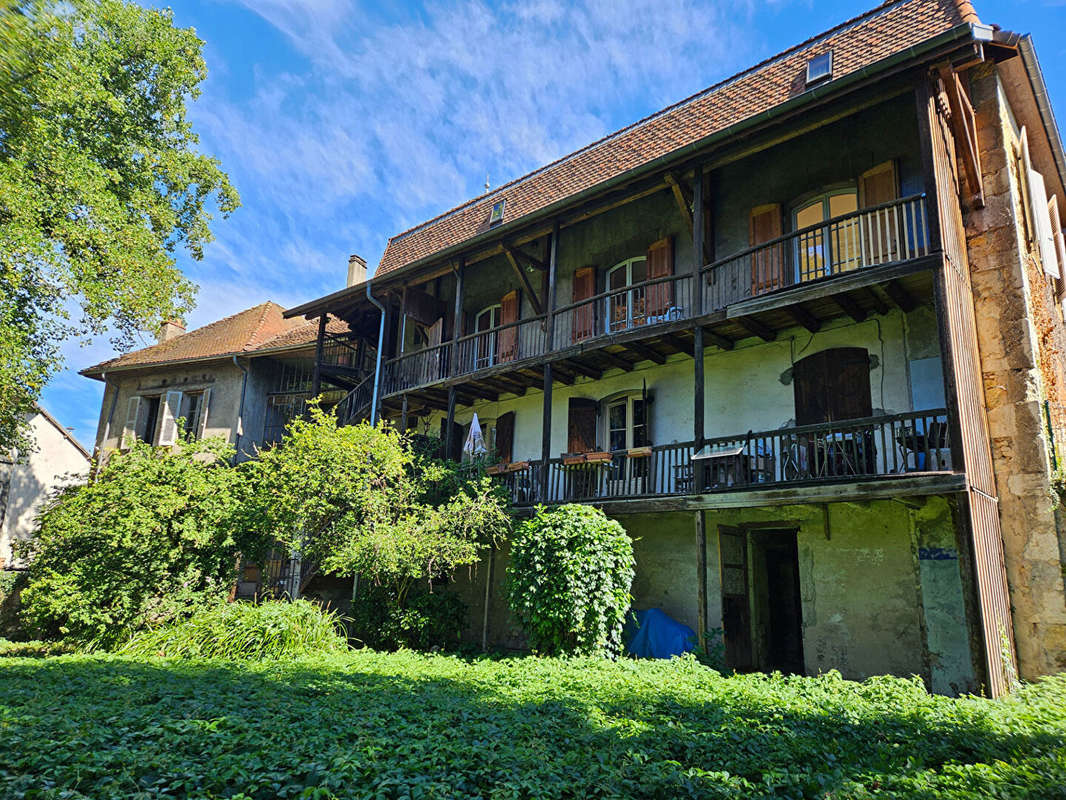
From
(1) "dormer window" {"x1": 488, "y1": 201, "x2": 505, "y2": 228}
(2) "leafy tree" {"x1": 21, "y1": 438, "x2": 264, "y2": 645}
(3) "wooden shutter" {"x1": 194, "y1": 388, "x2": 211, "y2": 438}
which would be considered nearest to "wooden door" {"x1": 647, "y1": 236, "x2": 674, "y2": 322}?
(1) "dormer window" {"x1": 488, "y1": 201, "x2": 505, "y2": 228}

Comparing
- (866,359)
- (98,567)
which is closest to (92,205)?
(98,567)

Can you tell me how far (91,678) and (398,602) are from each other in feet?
17.0

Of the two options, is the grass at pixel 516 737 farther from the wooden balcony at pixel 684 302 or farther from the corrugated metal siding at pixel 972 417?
the wooden balcony at pixel 684 302

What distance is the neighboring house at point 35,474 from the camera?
884 inches

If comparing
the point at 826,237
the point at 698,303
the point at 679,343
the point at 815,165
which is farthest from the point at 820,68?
the point at 679,343

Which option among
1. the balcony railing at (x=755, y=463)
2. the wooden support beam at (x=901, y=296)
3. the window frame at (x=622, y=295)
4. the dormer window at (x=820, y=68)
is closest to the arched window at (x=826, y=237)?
the wooden support beam at (x=901, y=296)

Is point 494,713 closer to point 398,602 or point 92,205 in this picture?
point 398,602

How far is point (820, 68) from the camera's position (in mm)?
10906

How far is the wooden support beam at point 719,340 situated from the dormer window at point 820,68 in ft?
14.0

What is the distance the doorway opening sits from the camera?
452 inches

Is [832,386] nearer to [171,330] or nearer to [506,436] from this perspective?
[506,436]

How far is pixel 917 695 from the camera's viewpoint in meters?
7.32

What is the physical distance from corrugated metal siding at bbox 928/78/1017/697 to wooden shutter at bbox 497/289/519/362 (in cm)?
851

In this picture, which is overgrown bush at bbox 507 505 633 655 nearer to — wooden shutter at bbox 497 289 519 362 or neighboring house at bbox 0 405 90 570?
wooden shutter at bbox 497 289 519 362
